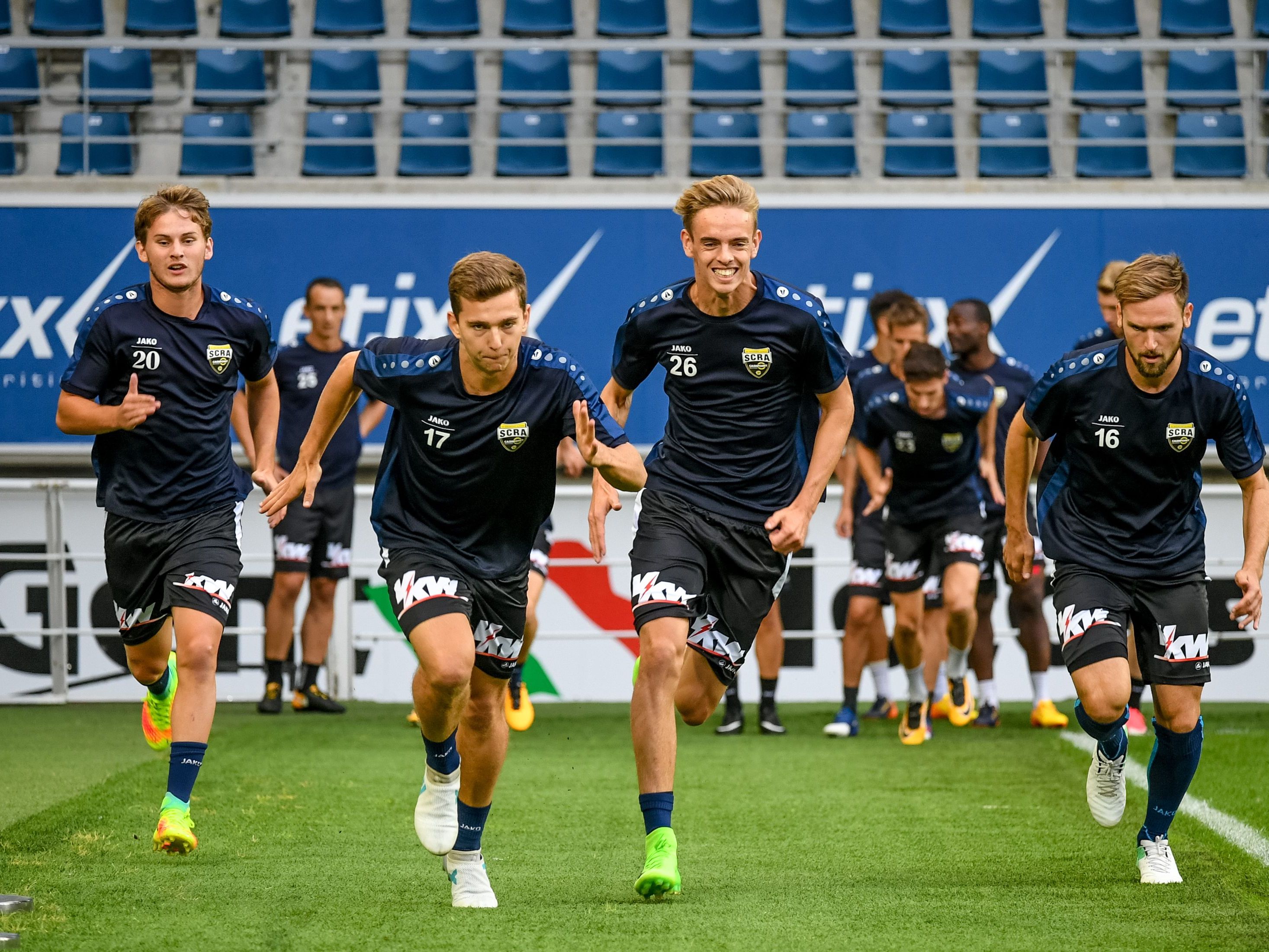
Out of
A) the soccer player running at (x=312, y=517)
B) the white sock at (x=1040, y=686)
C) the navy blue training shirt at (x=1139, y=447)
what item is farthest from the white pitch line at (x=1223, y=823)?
the soccer player running at (x=312, y=517)

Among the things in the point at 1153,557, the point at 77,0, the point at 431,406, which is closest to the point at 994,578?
the point at 1153,557

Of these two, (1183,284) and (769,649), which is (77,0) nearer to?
(769,649)

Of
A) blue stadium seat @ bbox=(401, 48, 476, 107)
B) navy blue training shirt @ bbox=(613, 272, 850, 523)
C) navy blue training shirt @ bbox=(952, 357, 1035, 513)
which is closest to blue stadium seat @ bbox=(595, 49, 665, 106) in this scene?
blue stadium seat @ bbox=(401, 48, 476, 107)

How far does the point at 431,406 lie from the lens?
4637 mm

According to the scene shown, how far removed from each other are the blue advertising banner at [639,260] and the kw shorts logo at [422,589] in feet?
26.1

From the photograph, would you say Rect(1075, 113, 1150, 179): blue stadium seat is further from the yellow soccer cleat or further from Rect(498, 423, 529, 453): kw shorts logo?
Rect(498, 423, 529, 453): kw shorts logo

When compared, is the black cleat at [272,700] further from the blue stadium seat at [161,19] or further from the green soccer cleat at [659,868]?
the blue stadium seat at [161,19]

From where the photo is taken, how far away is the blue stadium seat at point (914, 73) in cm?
1493

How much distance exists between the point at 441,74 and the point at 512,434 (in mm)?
11098

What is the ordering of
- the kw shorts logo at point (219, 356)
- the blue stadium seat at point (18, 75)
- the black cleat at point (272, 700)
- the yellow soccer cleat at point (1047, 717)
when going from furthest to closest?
the blue stadium seat at point (18, 75) → the black cleat at point (272, 700) → the yellow soccer cleat at point (1047, 717) → the kw shorts logo at point (219, 356)

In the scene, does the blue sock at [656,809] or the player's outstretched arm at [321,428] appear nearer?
the blue sock at [656,809]

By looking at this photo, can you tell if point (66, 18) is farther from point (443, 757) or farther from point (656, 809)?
point (656, 809)

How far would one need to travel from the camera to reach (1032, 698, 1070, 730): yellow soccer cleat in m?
9.51

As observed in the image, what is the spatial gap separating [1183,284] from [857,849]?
2216mm
